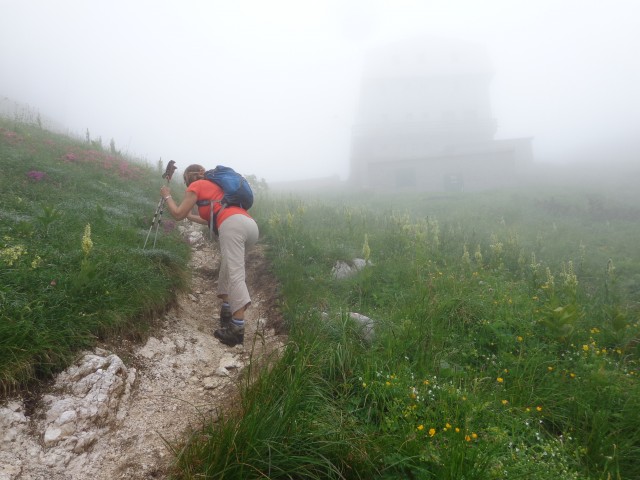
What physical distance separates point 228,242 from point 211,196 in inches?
28.0

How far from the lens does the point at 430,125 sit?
4622cm

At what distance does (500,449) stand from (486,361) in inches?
58.7

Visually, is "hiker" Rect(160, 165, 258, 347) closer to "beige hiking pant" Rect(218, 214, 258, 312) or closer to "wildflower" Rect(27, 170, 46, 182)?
"beige hiking pant" Rect(218, 214, 258, 312)

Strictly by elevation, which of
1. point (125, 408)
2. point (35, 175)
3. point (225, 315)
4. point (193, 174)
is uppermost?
point (193, 174)

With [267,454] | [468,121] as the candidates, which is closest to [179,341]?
[267,454]

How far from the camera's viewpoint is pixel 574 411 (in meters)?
3.17

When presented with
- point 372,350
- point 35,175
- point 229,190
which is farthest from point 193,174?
point 35,175

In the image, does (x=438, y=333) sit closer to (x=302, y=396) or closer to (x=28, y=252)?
(x=302, y=396)

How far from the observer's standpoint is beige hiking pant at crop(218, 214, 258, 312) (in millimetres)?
4824

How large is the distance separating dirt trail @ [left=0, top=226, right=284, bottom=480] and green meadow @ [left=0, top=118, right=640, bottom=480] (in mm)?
255

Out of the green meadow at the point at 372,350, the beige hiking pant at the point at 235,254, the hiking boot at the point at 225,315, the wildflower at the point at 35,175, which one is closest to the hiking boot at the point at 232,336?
the beige hiking pant at the point at 235,254

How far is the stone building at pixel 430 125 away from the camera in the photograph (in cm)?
3700

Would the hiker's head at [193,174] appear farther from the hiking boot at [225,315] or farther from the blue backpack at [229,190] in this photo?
the hiking boot at [225,315]

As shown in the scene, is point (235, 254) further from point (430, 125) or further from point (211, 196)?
point (430, 125)
